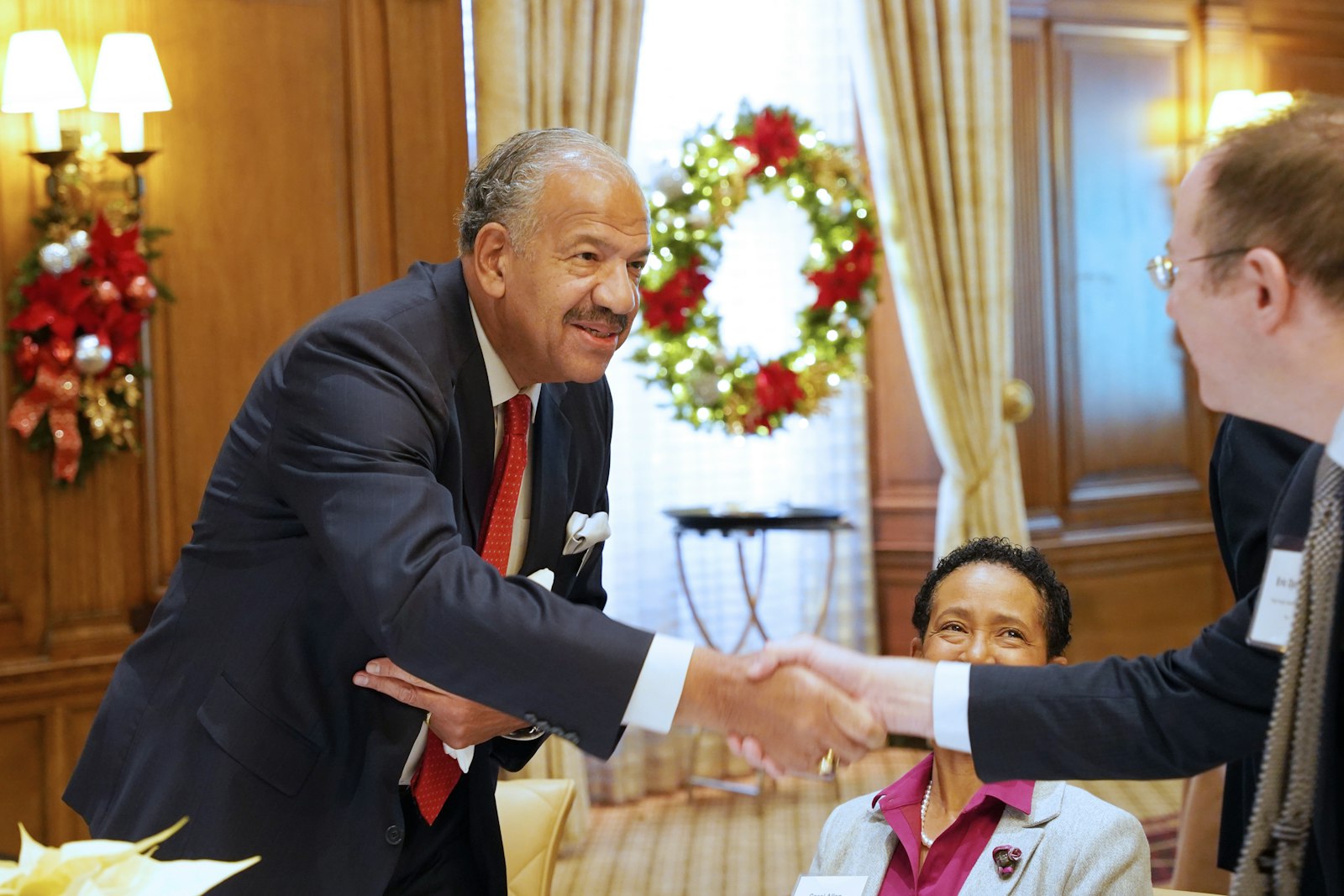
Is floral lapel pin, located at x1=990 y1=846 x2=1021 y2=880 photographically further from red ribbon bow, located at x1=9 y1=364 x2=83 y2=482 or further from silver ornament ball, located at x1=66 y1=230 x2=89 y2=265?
silver ornament ball, located at x1=66 y1=230 x2=89 y2=265

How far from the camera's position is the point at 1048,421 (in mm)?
6285

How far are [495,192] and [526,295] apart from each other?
7.3 inches

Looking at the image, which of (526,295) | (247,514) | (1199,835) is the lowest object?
(1199,835)

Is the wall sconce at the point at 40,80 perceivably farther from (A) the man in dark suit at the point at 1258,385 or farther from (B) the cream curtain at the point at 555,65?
(A) the man in dark suit at the point at 1258,385

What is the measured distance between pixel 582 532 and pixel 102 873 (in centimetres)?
122

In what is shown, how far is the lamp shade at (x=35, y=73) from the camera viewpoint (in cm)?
397

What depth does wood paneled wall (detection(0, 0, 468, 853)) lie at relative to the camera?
4.19 meters

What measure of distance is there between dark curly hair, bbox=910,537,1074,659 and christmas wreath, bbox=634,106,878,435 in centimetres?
270

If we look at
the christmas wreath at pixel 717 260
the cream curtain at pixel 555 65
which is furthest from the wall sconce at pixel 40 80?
the christmas wreath at pixel 717 260

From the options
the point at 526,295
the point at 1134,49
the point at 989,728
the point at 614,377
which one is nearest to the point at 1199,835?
the point at 989,728

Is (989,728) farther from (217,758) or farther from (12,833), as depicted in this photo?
(12,833)

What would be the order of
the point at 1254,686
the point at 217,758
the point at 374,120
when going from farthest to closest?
Result: the point at 374,120
the point at 217,758
the point at 1254,686

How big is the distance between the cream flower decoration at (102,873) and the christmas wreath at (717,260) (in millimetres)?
4026

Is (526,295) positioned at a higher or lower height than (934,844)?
higher
